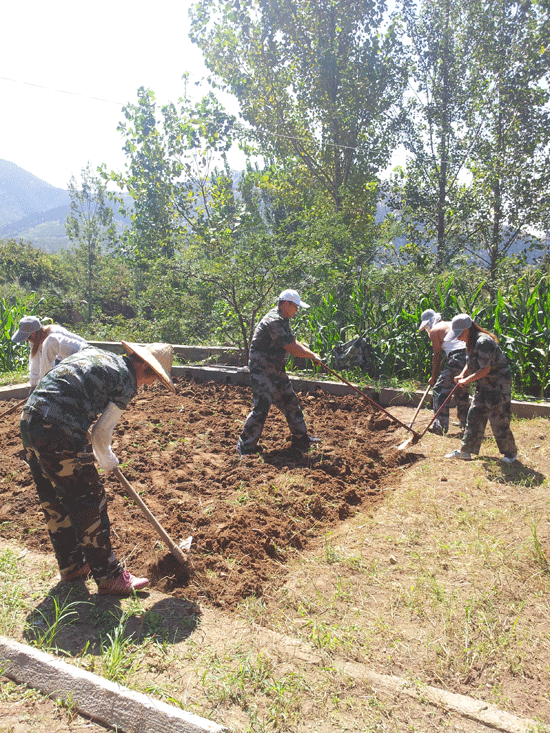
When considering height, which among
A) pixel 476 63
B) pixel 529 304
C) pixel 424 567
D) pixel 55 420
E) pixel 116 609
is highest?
pixel 476 63

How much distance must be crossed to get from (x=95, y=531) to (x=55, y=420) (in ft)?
2.38

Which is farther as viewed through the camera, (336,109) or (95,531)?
(336,109)

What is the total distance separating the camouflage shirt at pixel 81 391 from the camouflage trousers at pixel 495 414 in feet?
12.3

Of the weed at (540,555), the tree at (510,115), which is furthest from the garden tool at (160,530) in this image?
the tree at (510,115)

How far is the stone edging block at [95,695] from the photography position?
→ 2.31 meters

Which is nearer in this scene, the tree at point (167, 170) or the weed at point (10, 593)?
the weed at point (10, 593)

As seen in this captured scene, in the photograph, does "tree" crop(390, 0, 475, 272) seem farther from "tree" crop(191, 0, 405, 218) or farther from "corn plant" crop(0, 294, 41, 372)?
"corn plant" crop(0, 294, 41, 372)

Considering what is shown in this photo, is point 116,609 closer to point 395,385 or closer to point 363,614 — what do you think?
point 363,614

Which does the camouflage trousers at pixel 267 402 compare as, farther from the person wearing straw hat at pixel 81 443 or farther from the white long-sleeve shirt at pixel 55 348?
the person wearing straw hat at pixel 81 443

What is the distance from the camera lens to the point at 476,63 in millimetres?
16156

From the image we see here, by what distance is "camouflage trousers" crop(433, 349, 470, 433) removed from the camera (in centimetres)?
688

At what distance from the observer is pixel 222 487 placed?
5.36m

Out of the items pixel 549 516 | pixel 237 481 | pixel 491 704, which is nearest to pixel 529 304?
pixel 549 516

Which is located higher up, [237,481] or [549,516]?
[549,516]
